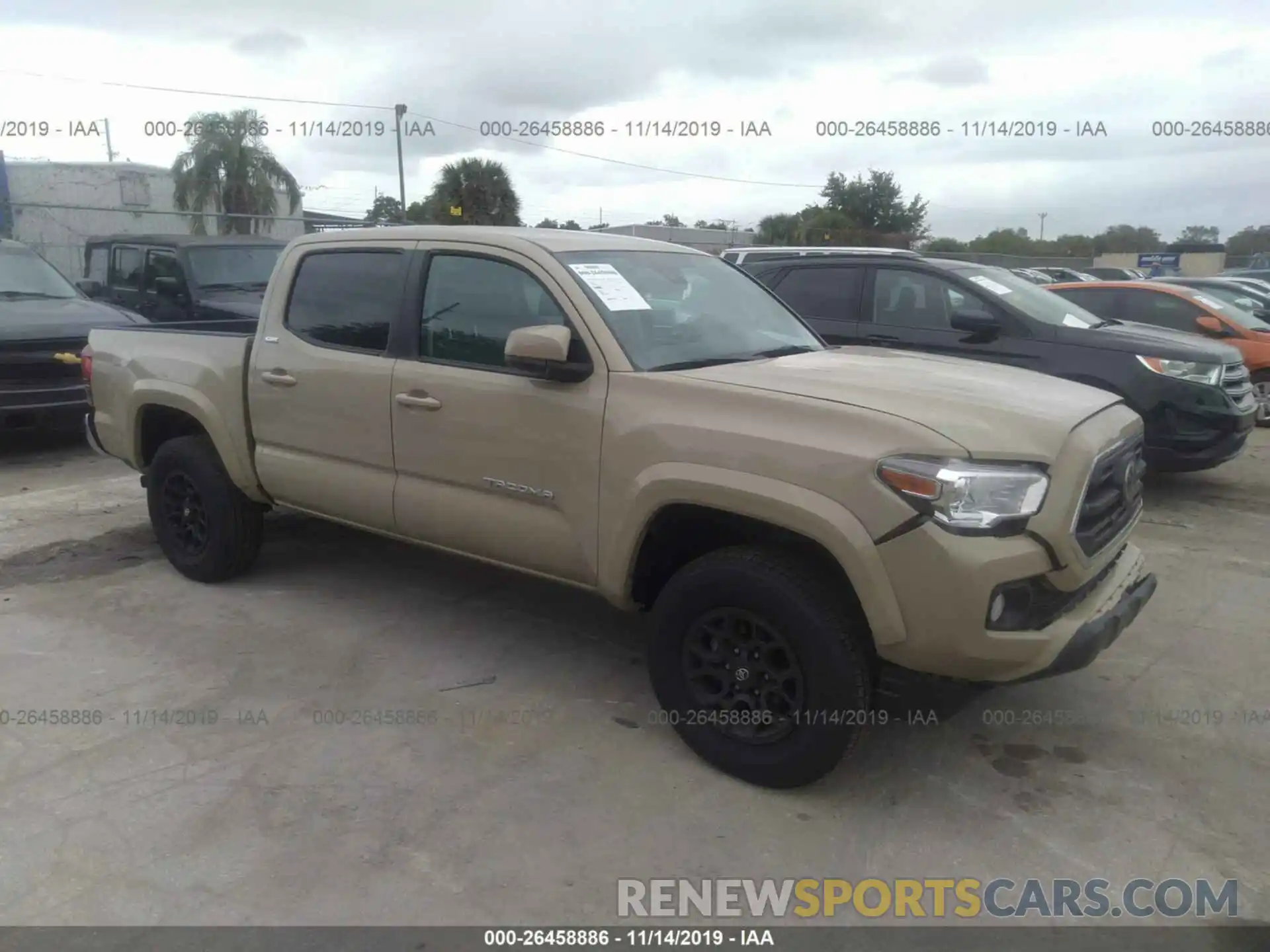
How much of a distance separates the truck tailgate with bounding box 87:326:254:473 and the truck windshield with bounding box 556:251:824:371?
2.04 metres

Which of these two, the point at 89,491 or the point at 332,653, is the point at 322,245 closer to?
the point at 332,653

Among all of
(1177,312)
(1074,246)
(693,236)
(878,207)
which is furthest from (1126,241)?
(1177,312)

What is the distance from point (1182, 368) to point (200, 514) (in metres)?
6.47

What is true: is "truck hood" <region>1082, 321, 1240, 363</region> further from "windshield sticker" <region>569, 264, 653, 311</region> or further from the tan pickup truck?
"windshield sticker" <region>569, 264, 653, 311</region>

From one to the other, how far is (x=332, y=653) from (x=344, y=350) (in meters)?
1.38

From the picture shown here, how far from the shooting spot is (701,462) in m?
3.31

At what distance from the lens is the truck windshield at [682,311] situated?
379cm

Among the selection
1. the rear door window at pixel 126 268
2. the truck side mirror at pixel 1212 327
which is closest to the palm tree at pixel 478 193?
the rear door window at pixel 126 268

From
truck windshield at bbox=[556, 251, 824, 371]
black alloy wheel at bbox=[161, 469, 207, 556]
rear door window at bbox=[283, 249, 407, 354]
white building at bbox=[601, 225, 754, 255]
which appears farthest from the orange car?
white building at bbox=[601, 225, 754, 255]

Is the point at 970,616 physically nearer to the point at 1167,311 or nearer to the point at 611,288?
the point at 611,288

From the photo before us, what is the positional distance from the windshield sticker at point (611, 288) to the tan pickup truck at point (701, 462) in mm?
11

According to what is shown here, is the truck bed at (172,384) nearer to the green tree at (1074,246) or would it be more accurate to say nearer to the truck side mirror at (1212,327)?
the truck side mirror at (1212,327)

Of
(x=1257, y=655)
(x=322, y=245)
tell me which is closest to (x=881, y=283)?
(x=1257, y=655)

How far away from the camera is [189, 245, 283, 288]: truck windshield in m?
10.5
